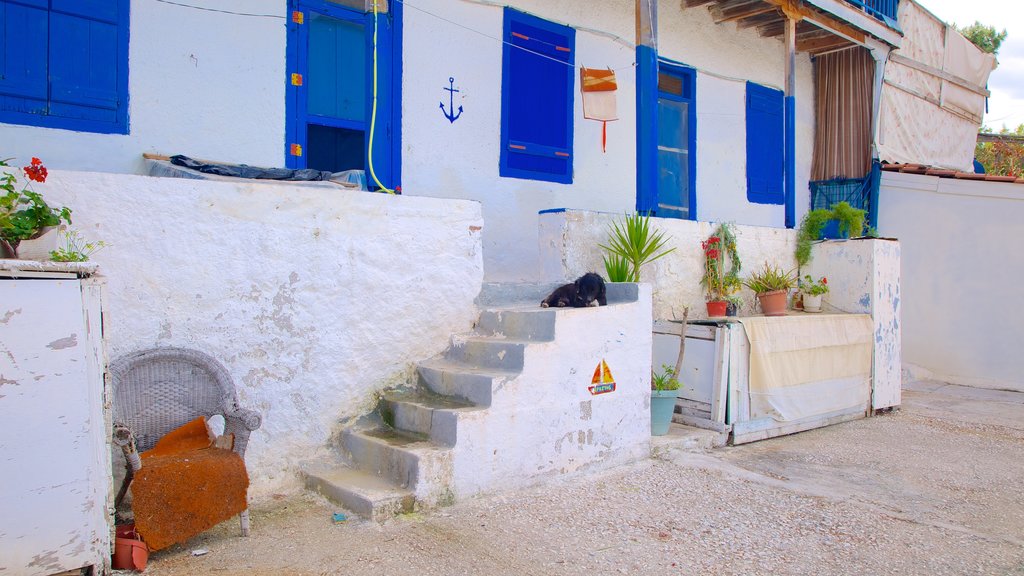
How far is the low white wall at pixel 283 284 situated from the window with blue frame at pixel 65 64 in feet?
4.97

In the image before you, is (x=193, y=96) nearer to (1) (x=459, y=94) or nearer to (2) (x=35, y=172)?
(2) (x=35, y=172)

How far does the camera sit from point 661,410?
5980 mm

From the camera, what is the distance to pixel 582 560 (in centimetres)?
376

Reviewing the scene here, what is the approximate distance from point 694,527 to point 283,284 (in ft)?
9.37

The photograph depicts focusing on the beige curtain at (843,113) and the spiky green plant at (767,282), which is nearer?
the spiky green plant at (767,282)

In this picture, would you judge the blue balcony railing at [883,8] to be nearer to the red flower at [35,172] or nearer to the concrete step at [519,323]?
the concrete step at [519,323]

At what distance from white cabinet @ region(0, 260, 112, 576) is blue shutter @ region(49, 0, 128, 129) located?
2513 mm

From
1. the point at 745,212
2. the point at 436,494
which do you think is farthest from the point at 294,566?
the point at 745,212

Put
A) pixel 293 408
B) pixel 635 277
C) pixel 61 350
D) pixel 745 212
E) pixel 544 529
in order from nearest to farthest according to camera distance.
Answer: pixel 61 350
pixel 544 529
pixel 293 408
pixel 635 277
pixel 745 212

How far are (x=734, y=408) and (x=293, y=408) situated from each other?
3.62 meters

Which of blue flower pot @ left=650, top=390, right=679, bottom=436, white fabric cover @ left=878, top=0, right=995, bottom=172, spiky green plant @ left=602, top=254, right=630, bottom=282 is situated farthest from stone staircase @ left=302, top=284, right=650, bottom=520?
white fabric cover @ left=878, top=0, right=995, bottom=172

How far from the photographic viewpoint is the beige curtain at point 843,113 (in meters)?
10.6

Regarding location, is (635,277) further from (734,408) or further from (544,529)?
(544,529)

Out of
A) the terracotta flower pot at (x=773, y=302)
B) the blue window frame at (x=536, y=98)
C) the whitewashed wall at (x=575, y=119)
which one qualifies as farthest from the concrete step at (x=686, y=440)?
the blue window frame at (x=536, y=98)
